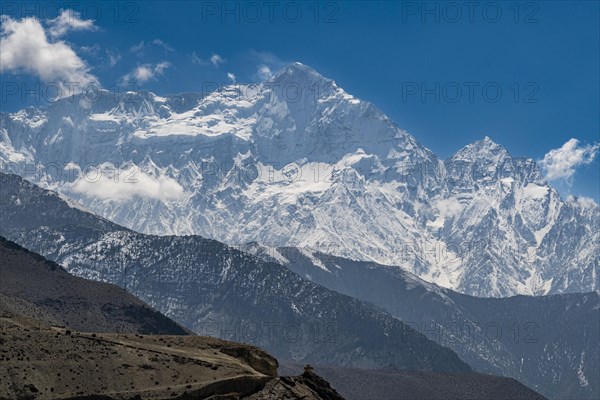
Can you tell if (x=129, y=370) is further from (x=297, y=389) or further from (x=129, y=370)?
(x=297, y=389)

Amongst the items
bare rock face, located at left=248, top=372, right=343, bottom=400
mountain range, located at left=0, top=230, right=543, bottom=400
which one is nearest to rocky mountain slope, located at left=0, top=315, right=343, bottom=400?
mountain range, located at left=0, top=230, right=543, bottom=400

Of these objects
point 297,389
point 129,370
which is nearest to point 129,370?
point 129,370

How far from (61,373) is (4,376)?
21.4 feet

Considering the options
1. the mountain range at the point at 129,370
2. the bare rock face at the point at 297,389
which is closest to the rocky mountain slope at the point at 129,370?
the mountain range at the point at 129,370

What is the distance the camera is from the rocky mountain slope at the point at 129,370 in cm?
12975

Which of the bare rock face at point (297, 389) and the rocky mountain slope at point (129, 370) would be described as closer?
the rocky mountain slope at point (129, 370)

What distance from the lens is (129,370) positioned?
444 feet

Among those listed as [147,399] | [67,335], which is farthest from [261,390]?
[67,335]

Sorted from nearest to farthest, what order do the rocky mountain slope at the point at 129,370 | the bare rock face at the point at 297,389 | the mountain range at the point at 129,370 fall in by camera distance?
the rocky mountain slope at the point at 129,370, the mountain range at the point at 129,370, the bare rock face at the point at 297,389

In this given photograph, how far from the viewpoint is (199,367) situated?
449 feet

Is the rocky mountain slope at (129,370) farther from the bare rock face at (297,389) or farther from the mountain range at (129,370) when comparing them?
the bare rock face at (297,389)

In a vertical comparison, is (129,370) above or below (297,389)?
below

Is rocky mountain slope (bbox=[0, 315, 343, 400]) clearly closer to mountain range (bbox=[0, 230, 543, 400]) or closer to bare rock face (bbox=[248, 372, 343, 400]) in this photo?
mountain range (bbox=[0, 230, 543, 400])

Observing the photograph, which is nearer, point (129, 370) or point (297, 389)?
point (129, 370)
